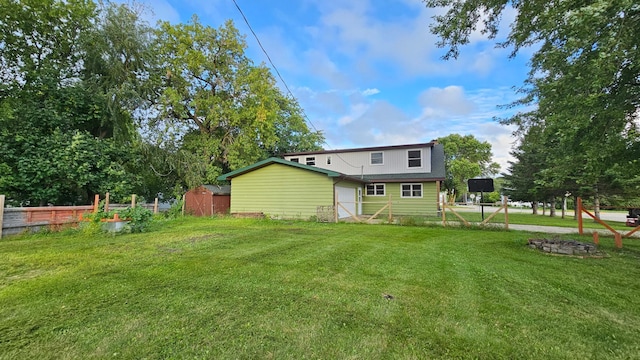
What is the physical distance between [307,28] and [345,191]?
8265mm

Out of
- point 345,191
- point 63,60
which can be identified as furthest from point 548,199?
point 63,60

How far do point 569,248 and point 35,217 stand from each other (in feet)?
48.3

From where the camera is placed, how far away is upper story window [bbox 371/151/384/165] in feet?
58.3

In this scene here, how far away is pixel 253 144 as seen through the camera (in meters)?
18.7

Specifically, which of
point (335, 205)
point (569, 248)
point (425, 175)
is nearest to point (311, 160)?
point (335, 205)

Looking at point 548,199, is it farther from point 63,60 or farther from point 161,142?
point 63,60

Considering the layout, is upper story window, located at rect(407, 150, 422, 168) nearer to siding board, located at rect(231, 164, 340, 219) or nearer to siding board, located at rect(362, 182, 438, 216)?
siding board, located at rect(362, 182, 438, 216)

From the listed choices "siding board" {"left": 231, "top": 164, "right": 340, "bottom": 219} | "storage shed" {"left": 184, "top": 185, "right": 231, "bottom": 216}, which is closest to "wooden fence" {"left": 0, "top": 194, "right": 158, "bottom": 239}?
"storage shed" {"left": 184, "top": 185, "right": 231, "bottom": 216}

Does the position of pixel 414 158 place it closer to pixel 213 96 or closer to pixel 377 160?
pixel 377 160

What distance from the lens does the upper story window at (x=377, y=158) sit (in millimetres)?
17781

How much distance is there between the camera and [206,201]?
622 inches

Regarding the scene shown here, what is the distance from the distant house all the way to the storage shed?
1262 mm

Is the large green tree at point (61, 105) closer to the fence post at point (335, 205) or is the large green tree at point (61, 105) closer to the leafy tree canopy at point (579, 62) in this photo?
the fence post at point (335, 205)

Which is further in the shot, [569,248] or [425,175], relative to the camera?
[425,175]
